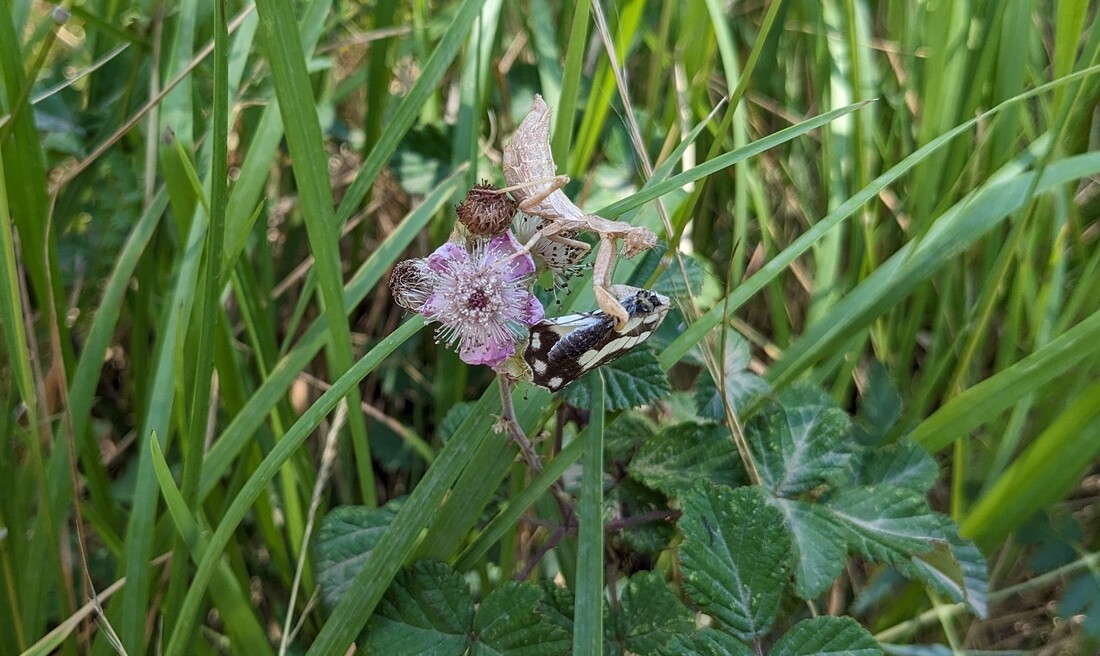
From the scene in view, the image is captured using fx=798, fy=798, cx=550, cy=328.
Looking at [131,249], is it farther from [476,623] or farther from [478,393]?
[476,623]

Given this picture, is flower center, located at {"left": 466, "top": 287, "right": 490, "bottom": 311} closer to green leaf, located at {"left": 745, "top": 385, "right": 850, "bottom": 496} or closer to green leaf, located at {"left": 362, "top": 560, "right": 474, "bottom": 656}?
green leaf, located at {"left": 362, "top": 560, "right": 474, "bottom": 656}

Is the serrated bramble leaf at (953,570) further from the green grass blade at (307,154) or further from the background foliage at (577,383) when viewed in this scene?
→ the green grass blade at (307,154)

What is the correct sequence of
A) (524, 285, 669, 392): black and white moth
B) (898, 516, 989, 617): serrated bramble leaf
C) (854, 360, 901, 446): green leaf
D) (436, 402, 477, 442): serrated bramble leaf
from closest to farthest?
(524, 285, 669, 392): black and white moth, (898, 516, 989, 617): serrated bramble leaf, (436, 402, 477, 442): serrated bramble leaf, (854, 360, 901, 446): green leaf

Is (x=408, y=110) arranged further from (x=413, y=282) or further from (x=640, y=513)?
(x=640, y=513)

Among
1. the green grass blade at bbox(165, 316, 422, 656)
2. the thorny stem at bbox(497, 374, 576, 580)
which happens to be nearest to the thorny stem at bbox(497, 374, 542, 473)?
the thorny stem at bbox(497, 374, 576, 580)

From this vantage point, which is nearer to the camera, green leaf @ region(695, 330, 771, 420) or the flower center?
the flower center
